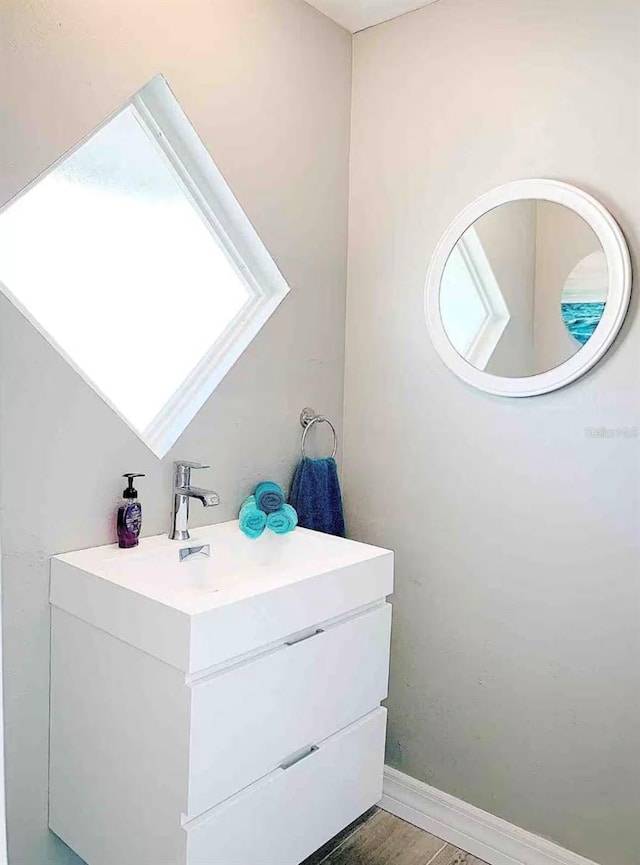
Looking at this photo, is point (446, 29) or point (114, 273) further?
point (446, 29)

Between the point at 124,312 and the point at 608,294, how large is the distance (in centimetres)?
129

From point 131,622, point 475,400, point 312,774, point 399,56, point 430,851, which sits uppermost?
point 399,56

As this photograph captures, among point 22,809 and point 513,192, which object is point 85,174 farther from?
point 22,809

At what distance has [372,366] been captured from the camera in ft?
7.27

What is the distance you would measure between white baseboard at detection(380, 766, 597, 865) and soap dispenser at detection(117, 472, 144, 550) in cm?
121

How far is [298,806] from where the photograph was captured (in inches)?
60.6

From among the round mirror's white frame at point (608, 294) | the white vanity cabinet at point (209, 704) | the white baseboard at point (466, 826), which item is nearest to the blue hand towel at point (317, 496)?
the white vanity cabinet at point (209, 704)

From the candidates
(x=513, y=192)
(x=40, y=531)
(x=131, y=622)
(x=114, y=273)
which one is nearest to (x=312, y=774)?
(x=131, y=622)

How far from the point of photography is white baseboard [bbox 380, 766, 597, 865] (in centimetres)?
186

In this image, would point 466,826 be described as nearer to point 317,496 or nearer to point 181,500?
point 317,496

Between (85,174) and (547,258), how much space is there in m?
1.24

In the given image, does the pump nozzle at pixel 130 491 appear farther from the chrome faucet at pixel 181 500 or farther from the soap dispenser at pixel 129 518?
the chrome faucet at pixel 181 500

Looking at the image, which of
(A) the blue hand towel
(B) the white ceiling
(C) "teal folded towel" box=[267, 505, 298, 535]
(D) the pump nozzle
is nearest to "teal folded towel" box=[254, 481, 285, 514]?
(C) "teal folded towel" box=[267, 505, 298, 535]

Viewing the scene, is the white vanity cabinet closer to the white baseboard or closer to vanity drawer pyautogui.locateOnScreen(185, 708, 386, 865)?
vanity drawer pyautogui.locateOnScreen(185, 708, 386, 865)
